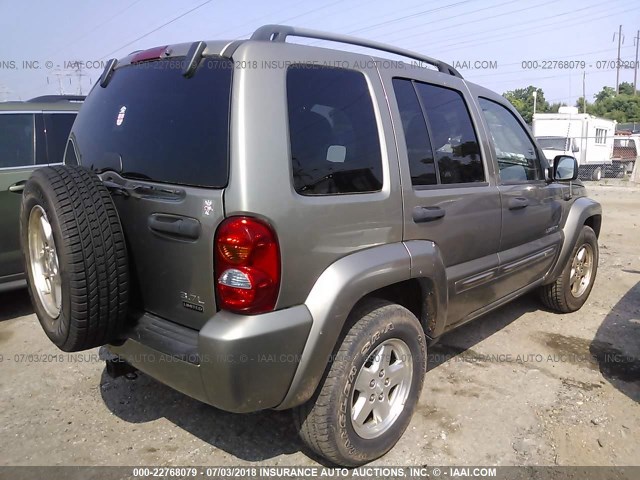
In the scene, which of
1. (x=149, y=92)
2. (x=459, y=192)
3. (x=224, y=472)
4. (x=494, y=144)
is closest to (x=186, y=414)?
(x=224, y=472)

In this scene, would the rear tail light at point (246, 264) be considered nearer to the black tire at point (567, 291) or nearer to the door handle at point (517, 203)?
the door handle at point (517, 203)

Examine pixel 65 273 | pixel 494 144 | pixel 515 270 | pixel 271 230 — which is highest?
pixel 494 144

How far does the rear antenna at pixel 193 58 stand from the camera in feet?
7.27

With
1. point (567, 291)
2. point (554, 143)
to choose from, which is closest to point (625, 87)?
point (554, 143)

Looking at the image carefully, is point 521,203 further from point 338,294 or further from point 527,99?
point 527,99

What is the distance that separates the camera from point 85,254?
212cm

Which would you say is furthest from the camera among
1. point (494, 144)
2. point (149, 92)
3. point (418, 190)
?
point (494, 144)

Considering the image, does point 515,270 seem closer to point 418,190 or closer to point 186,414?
point 418,190

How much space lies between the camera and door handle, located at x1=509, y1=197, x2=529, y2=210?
3.44 meters

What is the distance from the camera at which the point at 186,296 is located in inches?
85.1

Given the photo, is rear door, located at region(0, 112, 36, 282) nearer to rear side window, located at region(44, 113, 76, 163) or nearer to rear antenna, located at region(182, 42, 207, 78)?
rear side window, located at region(44, 113, 76, 163)

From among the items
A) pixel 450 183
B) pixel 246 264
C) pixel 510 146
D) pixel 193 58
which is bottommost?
pixel 246 264

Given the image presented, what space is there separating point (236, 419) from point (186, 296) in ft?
3.72

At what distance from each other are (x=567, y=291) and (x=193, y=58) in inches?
151
